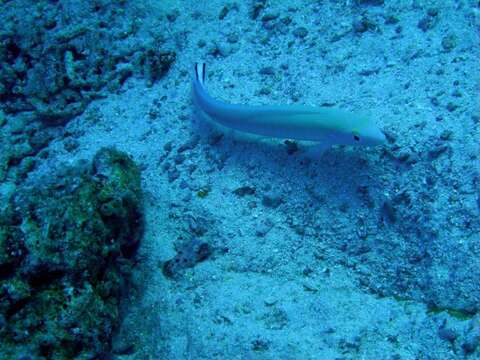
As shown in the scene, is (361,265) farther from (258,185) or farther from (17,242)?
(17,242)

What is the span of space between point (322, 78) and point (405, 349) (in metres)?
2.63

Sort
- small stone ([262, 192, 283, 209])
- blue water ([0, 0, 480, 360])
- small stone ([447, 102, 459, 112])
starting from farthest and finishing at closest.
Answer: small stone ([262, 192, 283, 209]) → small stone ([447, 102, 459, 112]) → blue water ([0, 0, 480, 360])

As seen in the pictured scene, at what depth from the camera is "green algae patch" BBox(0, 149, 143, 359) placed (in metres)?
2.75

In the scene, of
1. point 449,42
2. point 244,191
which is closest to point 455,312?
point 244,191

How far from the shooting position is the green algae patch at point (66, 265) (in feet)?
9.02

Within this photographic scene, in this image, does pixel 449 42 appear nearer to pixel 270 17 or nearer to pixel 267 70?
pixel 267 70

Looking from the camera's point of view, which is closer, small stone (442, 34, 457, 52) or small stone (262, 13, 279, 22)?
small stone (442, 34, 457, 52)

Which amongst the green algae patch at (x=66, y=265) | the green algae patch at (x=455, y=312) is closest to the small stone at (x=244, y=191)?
the green algae patch at (x=66, y=265)

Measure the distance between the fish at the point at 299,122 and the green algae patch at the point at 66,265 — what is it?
3.96ft

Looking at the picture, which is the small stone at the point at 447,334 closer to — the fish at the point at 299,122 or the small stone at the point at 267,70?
the fish at the point at 299,122

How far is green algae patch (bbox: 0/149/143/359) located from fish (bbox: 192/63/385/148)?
1.21 meters

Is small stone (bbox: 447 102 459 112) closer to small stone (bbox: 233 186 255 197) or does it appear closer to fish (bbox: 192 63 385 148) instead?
fish (bbox: 192 63 385 148)

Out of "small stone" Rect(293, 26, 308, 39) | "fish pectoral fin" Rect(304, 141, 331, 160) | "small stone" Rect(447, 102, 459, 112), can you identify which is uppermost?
"small stone" Rect(293, 26, 308, 39)

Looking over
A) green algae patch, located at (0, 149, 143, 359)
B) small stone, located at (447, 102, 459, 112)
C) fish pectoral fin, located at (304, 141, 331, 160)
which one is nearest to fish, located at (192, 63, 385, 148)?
fish pectoral fin, located at (304, 141, 331, 160)
